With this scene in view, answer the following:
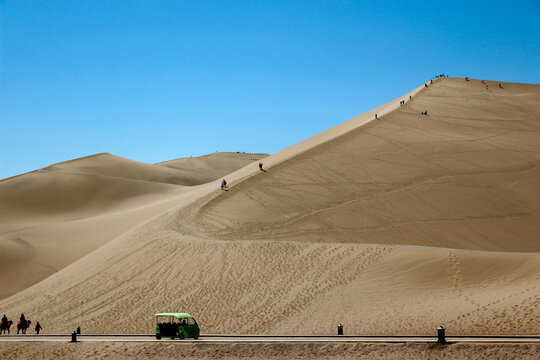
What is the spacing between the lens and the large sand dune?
21.9 meters

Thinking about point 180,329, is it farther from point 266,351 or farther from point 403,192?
point 403,192

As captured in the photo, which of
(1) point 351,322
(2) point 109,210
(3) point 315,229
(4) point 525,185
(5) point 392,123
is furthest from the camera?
(2) point 109,210

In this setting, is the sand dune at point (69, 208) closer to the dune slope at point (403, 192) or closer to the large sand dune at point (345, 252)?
the large sand dune at point (345, 252)

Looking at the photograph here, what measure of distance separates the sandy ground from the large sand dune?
10.1ft

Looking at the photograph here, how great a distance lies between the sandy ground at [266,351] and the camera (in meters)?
15.2

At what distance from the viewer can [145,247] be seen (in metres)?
32.5

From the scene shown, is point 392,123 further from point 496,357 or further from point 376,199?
point 496,357

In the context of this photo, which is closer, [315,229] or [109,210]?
[315,229]

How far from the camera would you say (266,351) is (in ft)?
55.8

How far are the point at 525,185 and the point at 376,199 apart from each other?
11.3 metres

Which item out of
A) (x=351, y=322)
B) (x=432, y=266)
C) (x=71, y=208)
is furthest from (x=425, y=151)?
(x=71, y=208)

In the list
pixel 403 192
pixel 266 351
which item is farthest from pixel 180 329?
pixel 403 192

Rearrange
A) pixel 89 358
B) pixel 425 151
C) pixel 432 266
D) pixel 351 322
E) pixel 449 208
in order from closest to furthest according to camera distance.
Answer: pixel 89 358
pixel 351 322
pixel 432 266
pixel 449 208
pixel 425 151

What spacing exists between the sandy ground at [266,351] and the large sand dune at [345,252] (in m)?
3.08
